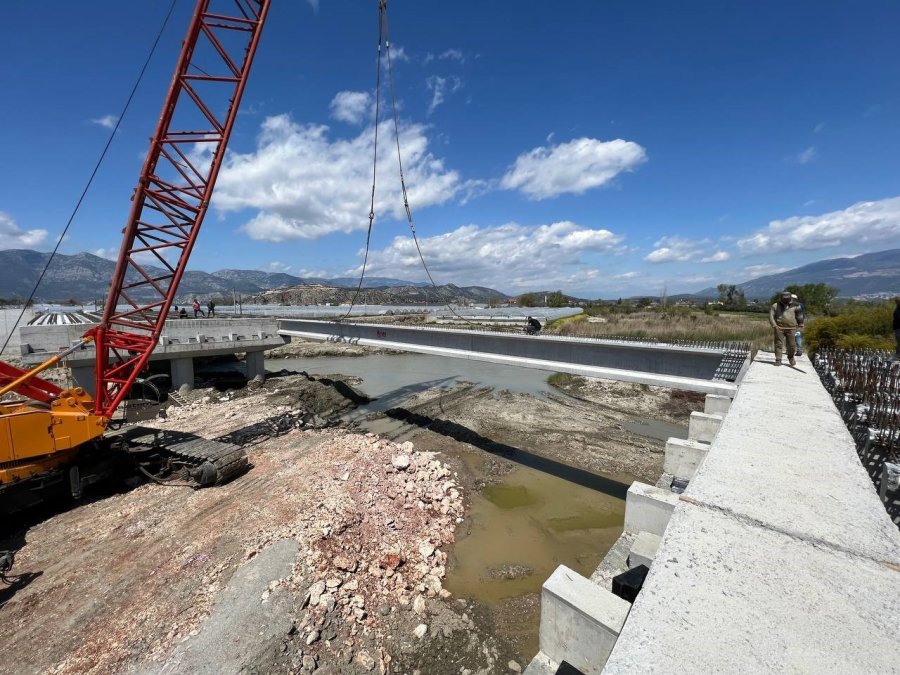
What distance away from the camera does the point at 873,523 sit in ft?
9.04

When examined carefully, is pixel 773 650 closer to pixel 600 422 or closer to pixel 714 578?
pixel 714 578

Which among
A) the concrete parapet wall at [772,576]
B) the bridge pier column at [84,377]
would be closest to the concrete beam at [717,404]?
the concrete parapet wall at [772,576]

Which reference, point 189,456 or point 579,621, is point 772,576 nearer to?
point 579,621

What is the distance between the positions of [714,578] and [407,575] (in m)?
6.12

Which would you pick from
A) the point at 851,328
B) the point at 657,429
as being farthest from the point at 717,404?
the point at 851,328

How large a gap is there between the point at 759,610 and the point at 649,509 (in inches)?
73.0

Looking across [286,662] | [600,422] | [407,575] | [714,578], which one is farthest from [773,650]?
[600,422]

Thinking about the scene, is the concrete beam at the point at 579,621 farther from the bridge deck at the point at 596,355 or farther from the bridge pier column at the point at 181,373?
the bridge pier column at the point at 181,373

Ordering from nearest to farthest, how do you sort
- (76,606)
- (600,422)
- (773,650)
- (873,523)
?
(773,650)
(873,523)
(76,606)
(600,422)

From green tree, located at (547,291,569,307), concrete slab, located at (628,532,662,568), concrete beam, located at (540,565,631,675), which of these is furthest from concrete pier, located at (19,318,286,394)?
green tree, located at (547,291,569,307)

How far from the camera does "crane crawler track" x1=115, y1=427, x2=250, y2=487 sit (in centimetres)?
971

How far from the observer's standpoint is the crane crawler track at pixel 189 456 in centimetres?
971

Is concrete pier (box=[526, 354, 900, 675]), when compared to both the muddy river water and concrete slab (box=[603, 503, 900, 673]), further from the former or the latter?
the muddy river water

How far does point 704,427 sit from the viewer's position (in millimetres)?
6039
